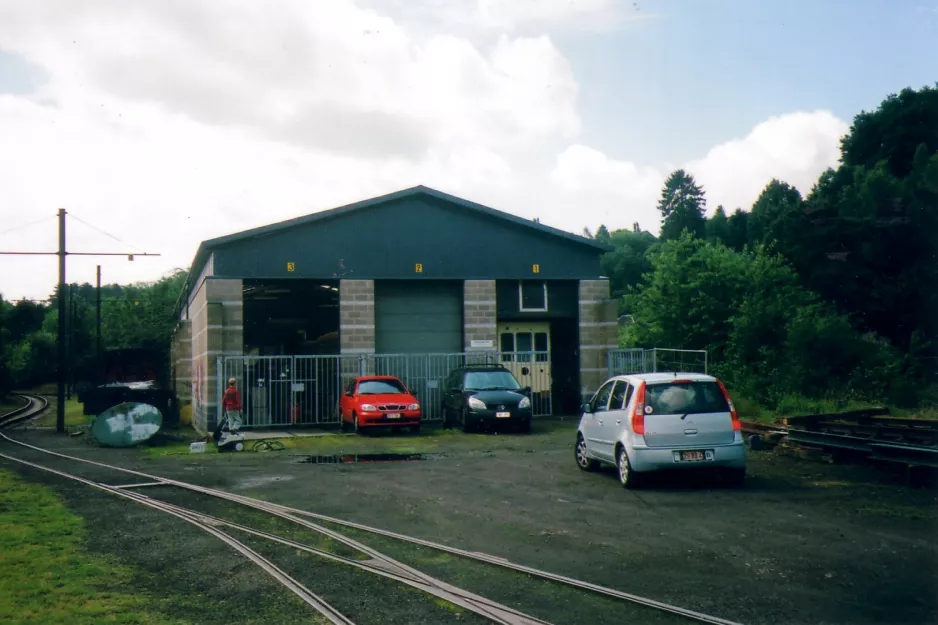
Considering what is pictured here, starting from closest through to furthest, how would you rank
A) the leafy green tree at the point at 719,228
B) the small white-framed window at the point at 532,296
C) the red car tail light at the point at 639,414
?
the red car tail light at the point at 639,414 → the small white-framed window at the point at 532,296 → the leafy green tree at the point at 719,228

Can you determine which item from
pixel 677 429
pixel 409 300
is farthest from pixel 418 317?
pixel 677 429

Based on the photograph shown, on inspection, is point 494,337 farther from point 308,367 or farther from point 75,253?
point 75,253

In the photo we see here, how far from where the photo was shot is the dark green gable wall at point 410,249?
25906 millimetres

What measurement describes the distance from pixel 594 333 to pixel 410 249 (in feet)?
22.3

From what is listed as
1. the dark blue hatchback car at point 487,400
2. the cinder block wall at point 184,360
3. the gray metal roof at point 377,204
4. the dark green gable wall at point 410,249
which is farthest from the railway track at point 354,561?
the cinder block wall at point 184,360

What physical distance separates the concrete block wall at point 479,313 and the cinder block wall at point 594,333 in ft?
10.1

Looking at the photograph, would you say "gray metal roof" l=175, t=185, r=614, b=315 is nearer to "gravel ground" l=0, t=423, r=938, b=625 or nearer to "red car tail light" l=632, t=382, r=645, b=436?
"gravel ground" l=0, t=423, r=938, b=625

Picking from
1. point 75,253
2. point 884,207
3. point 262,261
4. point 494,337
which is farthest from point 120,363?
point 884,207

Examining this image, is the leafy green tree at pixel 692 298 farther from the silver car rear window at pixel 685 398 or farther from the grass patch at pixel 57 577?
the grass patch at pixel 57 577

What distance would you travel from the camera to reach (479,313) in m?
27.9

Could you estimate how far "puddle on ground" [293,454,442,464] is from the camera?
17000mm

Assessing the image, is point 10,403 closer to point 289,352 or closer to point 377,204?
point 289,352

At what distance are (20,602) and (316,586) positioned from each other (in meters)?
2.29

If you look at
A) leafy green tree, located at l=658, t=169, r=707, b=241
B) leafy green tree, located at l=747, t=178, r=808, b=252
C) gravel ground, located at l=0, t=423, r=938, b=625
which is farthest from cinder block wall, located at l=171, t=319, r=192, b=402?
leafy green tree, located at l=658, t=169, r=707, b=241
